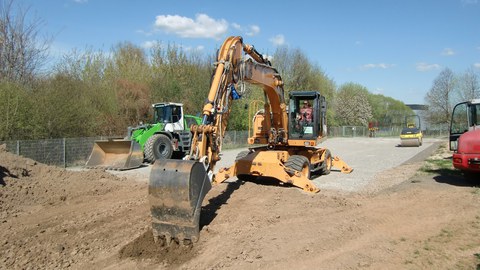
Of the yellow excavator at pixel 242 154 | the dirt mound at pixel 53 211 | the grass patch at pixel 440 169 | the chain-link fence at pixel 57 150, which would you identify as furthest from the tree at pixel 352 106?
the dirt mound at pixel 53 211

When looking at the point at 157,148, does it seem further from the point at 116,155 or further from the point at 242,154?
the point at 242,154

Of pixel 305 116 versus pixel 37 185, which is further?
pixel 305 116

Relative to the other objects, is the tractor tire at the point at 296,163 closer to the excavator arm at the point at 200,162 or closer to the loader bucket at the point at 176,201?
the excavator arm at the point at 200,162

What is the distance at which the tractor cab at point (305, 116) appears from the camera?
1213 centimetres

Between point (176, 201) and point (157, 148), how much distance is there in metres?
10.7

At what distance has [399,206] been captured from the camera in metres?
8.30

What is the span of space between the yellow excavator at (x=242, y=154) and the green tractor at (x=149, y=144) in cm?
571

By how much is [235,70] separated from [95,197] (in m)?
4.39

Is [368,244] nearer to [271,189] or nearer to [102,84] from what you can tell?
[271,189]

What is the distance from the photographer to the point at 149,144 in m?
16.3

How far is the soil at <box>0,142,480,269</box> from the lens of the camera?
530 cm

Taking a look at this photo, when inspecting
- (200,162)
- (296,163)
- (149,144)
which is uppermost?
(200,162)

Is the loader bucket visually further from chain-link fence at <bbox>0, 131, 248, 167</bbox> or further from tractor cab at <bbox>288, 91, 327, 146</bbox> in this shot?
chain-link fence at <bbox>0, 131, 248, 167</bbox>

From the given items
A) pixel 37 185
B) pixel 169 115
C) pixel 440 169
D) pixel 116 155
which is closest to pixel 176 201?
pixel 37 185
